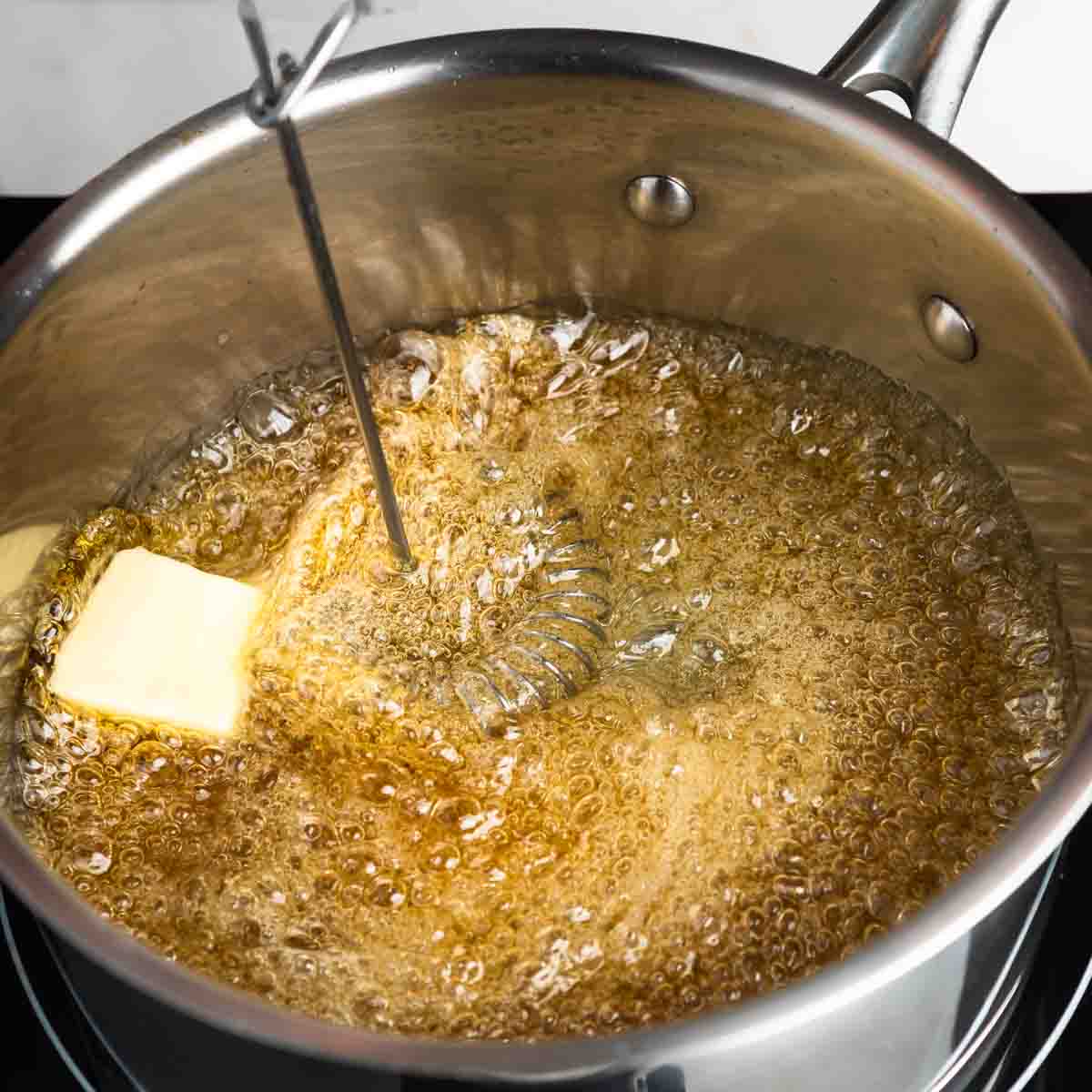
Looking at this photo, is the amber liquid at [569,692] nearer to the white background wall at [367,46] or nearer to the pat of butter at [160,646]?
the pat of butter at [160,646]

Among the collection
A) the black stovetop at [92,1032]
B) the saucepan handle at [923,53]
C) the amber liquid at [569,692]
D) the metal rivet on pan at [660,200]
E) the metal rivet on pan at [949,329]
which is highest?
the saucepan handle at [923,53]

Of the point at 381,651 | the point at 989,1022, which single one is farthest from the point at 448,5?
the point at 989,1022

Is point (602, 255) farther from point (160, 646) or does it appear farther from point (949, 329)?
point (160, 646)

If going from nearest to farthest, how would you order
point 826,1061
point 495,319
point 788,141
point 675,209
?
point 826,1061, point 788,141, point 675,209, point 495,319

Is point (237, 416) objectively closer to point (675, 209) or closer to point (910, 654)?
point (675, 209)

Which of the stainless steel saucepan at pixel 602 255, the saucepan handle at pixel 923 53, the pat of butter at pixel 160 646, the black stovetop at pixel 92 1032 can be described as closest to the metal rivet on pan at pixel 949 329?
the stainless steel saucepan at pixel 602 255
